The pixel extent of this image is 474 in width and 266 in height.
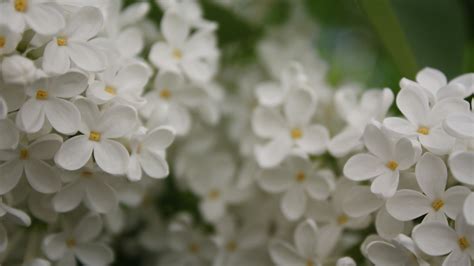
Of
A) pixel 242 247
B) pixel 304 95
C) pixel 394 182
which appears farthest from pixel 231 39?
pixel 394 182

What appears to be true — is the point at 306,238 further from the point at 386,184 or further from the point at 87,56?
the point at 87,56

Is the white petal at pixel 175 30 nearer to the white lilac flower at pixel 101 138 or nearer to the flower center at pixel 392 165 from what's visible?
the white lilac flower at pixel 101 138

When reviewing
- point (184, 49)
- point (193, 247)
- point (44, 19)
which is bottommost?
point (193, 247)

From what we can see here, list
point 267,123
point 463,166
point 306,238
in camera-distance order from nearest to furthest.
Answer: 1. point 463,166
2. point 306,238
3. point 267,123

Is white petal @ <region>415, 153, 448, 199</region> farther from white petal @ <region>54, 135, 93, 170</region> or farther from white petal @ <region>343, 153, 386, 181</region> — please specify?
white petal @ <region>54, 135, 93, 170</region>

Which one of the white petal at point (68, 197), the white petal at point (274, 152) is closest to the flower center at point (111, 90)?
the white petal at point (68, 197)

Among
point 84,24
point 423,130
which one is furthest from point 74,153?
point 423,130
